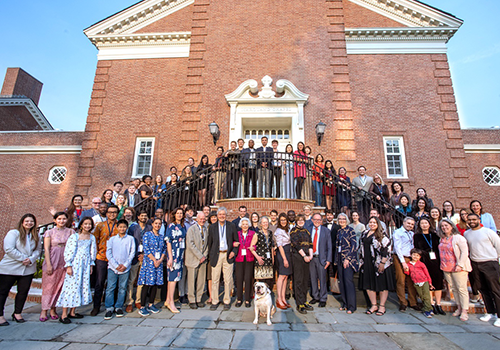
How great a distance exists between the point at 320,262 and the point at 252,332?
7.00ft

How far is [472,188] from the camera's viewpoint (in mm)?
12852

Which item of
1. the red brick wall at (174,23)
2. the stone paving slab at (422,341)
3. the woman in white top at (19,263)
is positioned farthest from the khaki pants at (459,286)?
the red brick wall at (174,23)

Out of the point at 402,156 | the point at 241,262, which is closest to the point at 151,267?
the point at 241,262

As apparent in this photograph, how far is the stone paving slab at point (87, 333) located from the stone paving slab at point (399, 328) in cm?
423

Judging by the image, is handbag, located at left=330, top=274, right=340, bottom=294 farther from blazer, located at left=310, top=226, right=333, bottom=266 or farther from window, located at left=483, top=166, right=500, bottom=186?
window, located at left=483, top=166, right=500, bottom=186

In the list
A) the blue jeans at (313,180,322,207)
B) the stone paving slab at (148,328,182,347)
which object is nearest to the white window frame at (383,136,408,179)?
the blue jeans at (313,180,322,207)

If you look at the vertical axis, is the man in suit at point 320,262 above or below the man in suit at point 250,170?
below

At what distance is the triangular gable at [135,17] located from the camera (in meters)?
14.1

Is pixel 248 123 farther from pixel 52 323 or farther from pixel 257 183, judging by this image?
pixel 52 323

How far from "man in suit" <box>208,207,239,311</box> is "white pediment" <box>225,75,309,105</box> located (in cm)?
716

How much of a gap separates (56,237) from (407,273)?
262 inches

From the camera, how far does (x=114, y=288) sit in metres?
5.15

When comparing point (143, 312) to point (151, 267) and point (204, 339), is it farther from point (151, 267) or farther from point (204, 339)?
point (204, 339)

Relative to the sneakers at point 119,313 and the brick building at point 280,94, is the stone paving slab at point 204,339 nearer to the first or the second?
the sneakers at point 119,313
